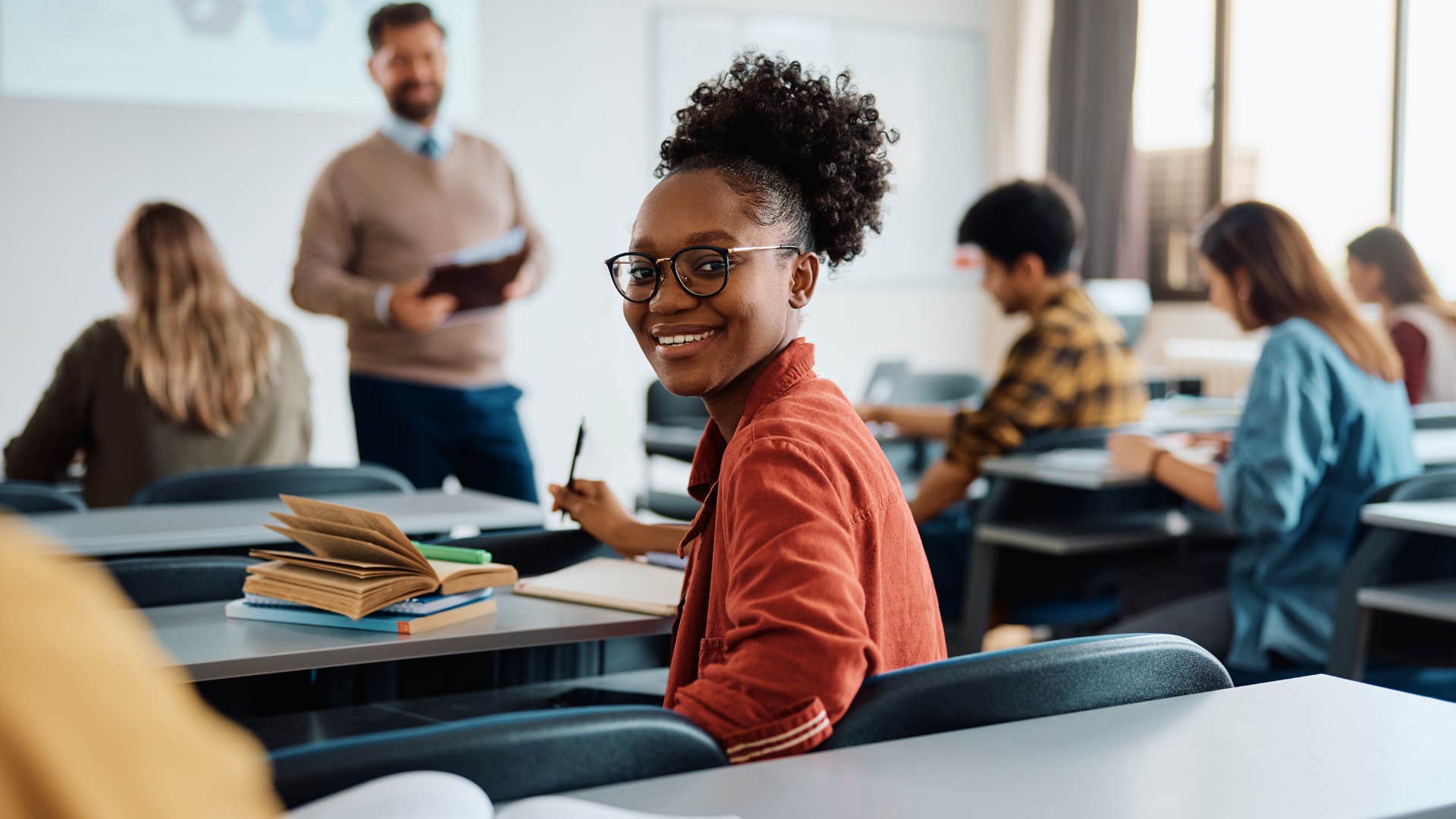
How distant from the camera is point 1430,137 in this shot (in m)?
6.09

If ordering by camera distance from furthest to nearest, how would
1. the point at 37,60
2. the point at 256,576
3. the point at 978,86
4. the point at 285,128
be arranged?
the point at 978,86, the point at 285,128, the point at 37,60, the point at 256,576

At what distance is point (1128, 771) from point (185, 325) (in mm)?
2637

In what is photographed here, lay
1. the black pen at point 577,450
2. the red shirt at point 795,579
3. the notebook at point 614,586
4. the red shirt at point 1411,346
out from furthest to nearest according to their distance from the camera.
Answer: the red shirt at point 1411,346 < the black pen at point 577,450 < the notebook at point 614,586 < the red shirt at point 795,579

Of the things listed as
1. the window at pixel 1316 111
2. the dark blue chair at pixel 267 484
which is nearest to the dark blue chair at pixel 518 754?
the dark blue chair at pixel 267 484

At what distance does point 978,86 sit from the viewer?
779 cm

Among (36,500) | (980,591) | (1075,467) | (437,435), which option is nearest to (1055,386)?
(1075,467)

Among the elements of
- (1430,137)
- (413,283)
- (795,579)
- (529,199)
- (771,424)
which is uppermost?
(1430,137)

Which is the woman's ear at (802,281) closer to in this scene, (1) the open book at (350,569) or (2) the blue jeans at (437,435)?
(1) the open book at (350,569)

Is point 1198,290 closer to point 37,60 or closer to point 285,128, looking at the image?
point 285,128

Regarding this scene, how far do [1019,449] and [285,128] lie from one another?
377 centimetres

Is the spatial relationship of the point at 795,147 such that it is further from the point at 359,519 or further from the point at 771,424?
the point at 359,519

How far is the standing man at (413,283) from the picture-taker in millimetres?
3357

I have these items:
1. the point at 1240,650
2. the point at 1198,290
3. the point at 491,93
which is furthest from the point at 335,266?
the point at 1198,290

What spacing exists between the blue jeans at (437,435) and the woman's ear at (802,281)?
2035mm
